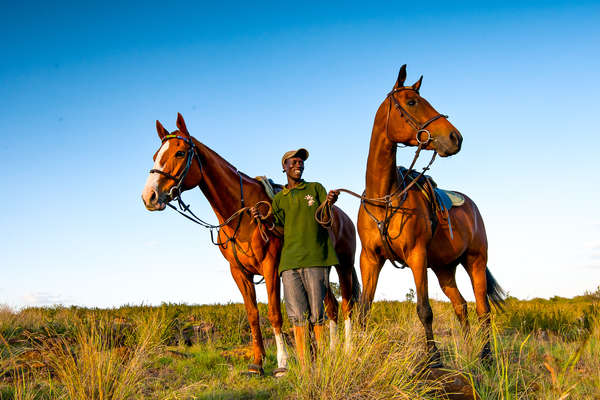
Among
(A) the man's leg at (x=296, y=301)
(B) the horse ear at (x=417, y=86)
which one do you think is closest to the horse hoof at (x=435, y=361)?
(A) the man's leg at (x=296, y=301)

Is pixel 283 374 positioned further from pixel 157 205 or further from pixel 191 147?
pixel 191 147

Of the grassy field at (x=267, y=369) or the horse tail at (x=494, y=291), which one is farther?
the horse tail at (x=494, y=291)

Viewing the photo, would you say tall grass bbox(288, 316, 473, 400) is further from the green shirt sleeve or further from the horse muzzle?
the horse muzzle

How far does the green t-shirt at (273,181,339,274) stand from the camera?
528 cm

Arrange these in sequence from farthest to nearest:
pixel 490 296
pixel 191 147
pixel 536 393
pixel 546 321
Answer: pixel 546 321 < pixel 490 296 < pixel 191 147 < pixel 536 393

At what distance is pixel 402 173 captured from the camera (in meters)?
6.12

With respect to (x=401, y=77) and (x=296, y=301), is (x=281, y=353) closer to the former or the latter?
(x=296, y=301)

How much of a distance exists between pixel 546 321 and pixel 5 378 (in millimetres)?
10947

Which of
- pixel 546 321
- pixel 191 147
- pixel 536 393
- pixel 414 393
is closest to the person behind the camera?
pixel 414 393

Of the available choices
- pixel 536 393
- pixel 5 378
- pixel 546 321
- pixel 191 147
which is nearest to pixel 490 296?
pixel 536 393

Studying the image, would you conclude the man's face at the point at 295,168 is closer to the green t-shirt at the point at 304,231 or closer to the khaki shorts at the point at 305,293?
the green t-shirt at the point at 304,231

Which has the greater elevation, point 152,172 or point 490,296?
point 152,172

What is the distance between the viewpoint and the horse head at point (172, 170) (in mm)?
5672

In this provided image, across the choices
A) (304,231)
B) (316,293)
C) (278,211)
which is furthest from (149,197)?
(316,293)
